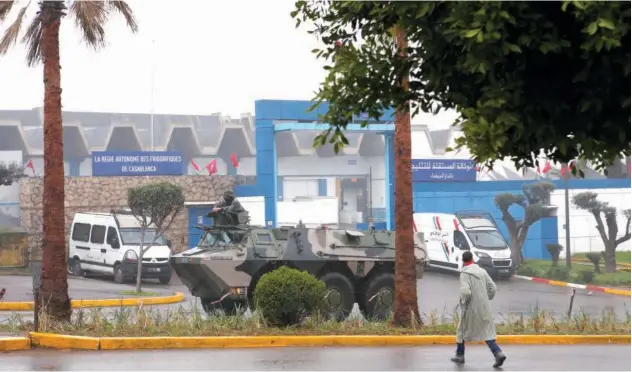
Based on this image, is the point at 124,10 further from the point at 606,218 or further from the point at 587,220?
the point at 587,220

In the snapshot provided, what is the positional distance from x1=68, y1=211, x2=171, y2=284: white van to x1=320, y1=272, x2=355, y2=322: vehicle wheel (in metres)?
13.5

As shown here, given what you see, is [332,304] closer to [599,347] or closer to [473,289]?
[599,347]

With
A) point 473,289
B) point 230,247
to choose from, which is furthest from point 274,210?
point 473,289

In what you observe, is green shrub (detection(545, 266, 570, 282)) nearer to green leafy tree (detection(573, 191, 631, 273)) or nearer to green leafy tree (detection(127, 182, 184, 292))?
green leafy tree (detection(573, 191, 631, 273))

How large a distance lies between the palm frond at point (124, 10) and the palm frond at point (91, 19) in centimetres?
14

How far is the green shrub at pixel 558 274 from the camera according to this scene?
37.8 m

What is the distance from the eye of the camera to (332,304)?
2080cm

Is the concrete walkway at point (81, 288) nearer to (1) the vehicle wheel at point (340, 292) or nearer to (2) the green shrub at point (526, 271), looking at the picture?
(1) the vehicle wheel at point (340, 292)

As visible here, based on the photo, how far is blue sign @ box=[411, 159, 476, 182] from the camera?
145ft

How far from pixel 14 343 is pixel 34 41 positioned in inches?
216

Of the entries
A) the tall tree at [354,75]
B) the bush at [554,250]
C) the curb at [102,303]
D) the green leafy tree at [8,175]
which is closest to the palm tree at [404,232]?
the curb at [102,303]

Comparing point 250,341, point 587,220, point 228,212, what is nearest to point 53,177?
point 250,341

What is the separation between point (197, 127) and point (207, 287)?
53593 mm

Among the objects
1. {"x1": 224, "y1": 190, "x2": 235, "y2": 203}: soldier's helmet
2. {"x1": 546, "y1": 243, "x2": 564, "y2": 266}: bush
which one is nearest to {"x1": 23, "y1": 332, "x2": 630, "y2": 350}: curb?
{"x1": 224, "y1": 190, "x2": 235, "y2": 203}: soldier's helmet
